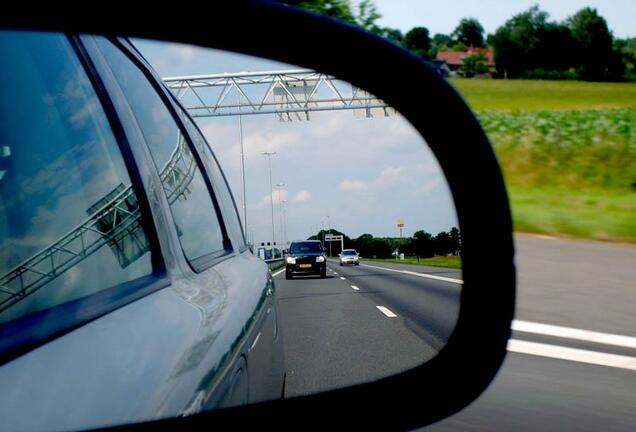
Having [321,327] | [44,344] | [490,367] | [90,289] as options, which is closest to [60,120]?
[90,289]

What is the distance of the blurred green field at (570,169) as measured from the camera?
55.3ft

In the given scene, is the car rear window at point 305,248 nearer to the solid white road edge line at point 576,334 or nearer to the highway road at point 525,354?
the highway road at point 525,354

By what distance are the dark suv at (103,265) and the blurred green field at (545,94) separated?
50808 millimetres

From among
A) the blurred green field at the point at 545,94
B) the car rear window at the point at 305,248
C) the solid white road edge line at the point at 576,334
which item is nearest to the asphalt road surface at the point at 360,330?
the car rear window at the point at 305,248

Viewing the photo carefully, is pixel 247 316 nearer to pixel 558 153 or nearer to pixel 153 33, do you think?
pixel 153 33

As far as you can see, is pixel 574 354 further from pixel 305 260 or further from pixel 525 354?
pixel 305 260

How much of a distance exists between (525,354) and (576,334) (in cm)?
110

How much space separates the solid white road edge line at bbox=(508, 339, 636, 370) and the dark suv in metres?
4.50

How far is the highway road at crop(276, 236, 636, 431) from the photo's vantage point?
2.56 m

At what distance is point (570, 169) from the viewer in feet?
83.3

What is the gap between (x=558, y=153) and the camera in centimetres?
2836

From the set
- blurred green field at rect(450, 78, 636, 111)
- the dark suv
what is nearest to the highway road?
the dark suv

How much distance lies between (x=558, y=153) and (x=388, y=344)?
88.4 feet

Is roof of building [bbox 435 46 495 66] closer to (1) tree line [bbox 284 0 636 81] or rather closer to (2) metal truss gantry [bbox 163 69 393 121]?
(1) tree line [bbox 284 0 636 81]
